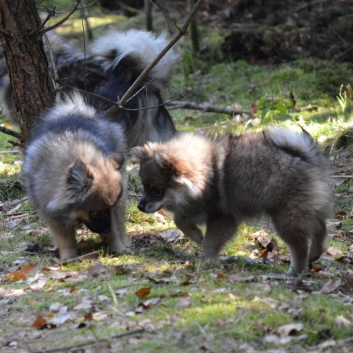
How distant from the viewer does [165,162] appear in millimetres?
5508

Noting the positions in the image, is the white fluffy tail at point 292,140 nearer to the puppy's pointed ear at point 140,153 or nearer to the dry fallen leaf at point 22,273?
the puppy's pointed ear at point 140,153

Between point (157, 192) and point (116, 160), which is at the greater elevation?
point (116, 160)

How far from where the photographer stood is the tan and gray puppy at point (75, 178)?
5.24 metres

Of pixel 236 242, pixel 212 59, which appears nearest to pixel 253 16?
pixel 212 59

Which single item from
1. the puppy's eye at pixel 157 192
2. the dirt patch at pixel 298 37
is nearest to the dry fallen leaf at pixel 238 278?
the puppy's eye at pixel 157 192

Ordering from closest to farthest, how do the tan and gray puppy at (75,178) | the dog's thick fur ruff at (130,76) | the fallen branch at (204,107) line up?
the tan and gray puppy at (75,178), the dog's thick fur ruff at (130,76), the fallen branch at (204,107)

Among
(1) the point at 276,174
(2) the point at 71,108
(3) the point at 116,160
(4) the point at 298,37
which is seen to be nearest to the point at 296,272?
(1) the point at 276,174

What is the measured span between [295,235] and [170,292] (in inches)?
53.9

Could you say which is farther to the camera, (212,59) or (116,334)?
(212,59)

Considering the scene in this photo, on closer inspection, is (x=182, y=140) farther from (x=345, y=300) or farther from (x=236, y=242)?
(x=345, y=300)

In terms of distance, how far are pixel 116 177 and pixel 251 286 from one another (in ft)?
5.14

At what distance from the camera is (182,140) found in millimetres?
5930

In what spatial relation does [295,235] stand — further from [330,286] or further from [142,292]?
[142,292]

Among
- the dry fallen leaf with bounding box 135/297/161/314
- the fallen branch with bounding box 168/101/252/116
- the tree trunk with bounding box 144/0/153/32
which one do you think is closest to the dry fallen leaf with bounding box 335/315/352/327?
the dry fallen leaf with bounding box 135/297/161/314
